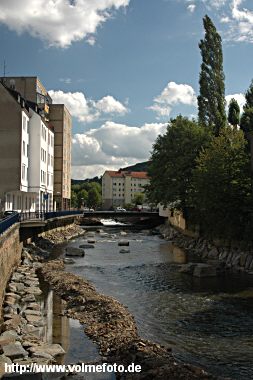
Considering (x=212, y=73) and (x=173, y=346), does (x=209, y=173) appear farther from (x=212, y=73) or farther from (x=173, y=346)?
(x=212, y=73)

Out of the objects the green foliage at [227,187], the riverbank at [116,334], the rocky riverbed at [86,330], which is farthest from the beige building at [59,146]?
the riverbank at [116,334]

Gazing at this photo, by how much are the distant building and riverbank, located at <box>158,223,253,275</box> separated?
23.8 m

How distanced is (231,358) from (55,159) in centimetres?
7703

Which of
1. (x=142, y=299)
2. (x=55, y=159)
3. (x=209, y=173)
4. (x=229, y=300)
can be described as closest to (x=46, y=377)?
(x=142, y=299)

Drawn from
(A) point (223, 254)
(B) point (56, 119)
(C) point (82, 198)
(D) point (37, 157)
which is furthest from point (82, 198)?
(A) point (223, 254)

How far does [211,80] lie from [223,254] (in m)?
36.6

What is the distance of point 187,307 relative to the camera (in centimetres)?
2180

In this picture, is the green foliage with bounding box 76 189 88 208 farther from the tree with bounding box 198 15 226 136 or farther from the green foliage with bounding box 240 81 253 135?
the green foliage with bounding box 240 81 253 135

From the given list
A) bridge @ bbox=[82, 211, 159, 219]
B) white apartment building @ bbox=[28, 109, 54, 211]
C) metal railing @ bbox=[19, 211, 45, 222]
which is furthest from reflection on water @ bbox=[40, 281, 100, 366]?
bridge @ bbox=[82, 211, 159, 219]

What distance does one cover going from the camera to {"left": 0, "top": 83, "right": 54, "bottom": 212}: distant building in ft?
175

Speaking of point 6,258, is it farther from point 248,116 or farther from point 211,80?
point 211,80

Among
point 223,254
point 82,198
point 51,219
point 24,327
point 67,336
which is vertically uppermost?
point 82,198

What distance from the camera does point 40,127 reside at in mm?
60625

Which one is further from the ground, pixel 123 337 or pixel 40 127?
pixel 40 127
